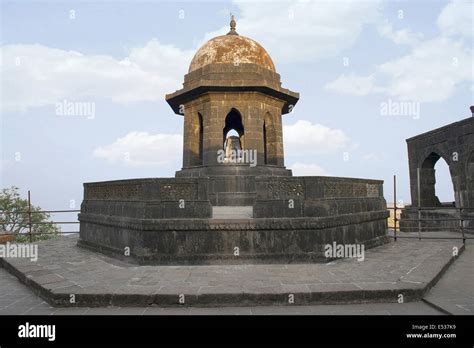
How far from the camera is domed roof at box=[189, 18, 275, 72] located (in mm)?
11609

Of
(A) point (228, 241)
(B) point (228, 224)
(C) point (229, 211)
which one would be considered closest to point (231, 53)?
(C) point (229, 211)

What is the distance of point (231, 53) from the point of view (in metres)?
11.7

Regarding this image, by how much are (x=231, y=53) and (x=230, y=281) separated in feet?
30.3

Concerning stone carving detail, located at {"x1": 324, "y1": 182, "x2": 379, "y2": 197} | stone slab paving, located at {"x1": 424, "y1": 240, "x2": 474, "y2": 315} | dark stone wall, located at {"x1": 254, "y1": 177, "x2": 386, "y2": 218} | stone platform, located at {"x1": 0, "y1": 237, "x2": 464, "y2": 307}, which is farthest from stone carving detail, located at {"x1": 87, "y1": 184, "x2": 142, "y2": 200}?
stone slab paving, located at {"x1": 424, "y1": 240, "x2": 474, "y2": 315}

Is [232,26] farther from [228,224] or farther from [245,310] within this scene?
[245,310]

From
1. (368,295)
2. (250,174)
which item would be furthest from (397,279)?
(250,174)

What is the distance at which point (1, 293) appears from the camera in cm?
512

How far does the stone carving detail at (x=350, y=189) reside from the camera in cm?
684

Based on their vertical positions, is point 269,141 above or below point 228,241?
above

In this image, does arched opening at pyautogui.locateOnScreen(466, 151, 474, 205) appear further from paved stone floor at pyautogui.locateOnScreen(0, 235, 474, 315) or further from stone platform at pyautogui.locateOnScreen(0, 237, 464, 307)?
→ paved stone floor at pyautogui.locateOnScreen(0, 235, 474, 315)

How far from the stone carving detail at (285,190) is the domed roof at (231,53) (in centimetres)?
661

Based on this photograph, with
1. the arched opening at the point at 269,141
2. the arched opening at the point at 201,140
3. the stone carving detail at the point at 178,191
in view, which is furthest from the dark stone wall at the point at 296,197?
the arched opening at the point at 201,140

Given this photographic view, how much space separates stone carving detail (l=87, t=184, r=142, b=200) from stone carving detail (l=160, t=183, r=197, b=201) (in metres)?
0.62
